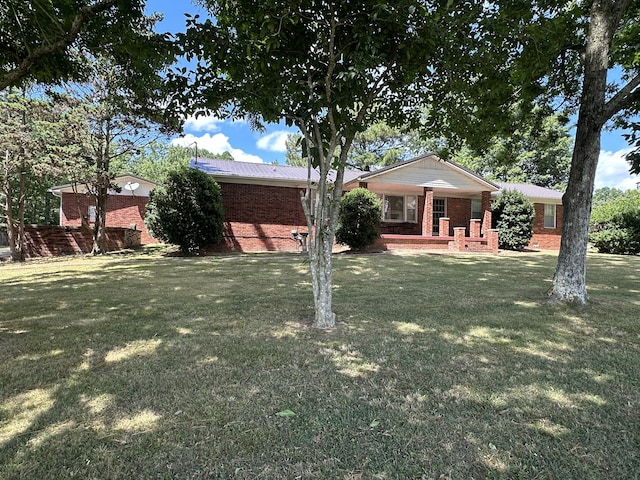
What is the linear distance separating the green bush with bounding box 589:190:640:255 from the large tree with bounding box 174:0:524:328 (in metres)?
15.3

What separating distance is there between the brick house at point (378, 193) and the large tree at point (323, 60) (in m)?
9.26

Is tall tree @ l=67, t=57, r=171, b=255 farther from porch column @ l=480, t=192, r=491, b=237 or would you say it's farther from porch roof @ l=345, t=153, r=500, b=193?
porch column @ l=480, t=192, r=491, b=237

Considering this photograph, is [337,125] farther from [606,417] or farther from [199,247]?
[199,247]

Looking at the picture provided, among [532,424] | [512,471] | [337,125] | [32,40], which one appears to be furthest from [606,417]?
[32,40]

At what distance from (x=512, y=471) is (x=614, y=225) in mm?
18852

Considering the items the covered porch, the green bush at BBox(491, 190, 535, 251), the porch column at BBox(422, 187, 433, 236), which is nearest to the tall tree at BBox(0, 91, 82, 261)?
the covered porch

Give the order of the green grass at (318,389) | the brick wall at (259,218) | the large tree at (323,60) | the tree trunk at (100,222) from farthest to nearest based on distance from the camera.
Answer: the brick wall at (259,218)
the tree trunk at (100,222)
the large tree at (323,60)
the green grass at (318,389)

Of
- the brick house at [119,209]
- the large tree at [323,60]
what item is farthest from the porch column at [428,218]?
the brick house at [119,209]

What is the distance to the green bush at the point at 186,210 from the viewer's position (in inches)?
479

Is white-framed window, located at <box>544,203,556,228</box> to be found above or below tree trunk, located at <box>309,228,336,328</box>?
above

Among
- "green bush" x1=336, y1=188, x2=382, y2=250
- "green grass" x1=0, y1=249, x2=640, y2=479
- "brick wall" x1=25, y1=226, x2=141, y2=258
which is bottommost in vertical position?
"green grass" x1=0, y1=249, x2=640, y2=479

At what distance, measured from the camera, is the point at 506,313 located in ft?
16.7

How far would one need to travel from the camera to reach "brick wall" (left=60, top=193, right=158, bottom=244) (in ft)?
68.1

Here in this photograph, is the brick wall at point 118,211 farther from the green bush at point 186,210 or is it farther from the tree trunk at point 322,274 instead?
the tree trunk at point 322,274
